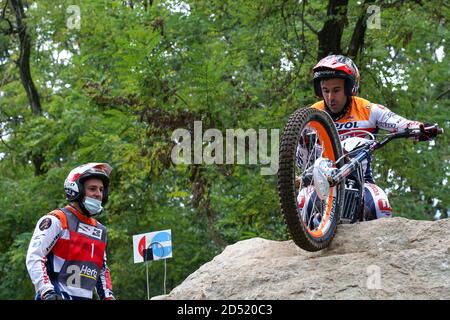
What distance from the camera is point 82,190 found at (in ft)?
23.6

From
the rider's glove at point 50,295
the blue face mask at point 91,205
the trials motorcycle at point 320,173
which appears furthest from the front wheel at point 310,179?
the rider's glove at point 50,295

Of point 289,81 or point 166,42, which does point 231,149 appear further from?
point 166,42

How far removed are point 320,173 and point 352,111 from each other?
1.06 metres

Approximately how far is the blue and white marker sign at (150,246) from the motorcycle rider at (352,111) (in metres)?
4.56

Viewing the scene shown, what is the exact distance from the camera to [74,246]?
Answer: 7.00 metres

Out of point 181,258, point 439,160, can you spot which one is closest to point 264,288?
point 439,160

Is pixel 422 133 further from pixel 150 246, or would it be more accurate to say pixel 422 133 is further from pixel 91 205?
pixel 150 246

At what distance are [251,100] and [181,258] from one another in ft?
17.0

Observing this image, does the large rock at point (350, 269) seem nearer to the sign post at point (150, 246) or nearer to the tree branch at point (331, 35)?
→ the sign post at point (150, 246)

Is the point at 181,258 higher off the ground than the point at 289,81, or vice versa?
the point at 289,81

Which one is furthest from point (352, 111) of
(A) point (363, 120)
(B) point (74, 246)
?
(B) point (74, 246)

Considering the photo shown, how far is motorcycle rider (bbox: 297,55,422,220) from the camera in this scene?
24.4 ft
